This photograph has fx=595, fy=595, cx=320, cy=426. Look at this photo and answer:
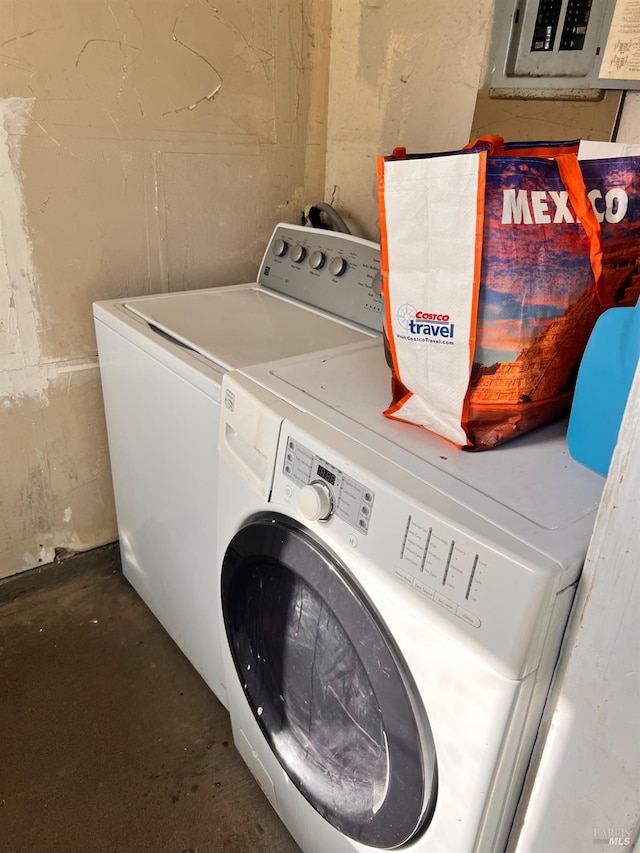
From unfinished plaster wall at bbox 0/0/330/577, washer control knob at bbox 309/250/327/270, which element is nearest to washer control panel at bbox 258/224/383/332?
washer control knob at bbox 309/250/327/270

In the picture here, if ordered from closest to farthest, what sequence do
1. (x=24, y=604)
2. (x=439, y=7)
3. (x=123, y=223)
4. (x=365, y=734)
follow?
(x=365, y=734) < (x=439, y=7) < (x=123, y=223) < (x=24, y=604)

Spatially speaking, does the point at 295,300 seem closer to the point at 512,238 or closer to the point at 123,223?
the point at 123,223

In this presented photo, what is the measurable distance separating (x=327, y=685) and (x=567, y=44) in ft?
3.95

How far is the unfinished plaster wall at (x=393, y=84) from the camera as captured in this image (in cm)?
133

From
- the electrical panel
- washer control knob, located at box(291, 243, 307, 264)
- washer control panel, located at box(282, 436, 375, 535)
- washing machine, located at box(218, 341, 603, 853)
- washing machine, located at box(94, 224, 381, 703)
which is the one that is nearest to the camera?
washing machine, located at box(218, 341, 603, 853)

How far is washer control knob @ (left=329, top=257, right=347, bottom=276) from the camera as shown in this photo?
1477mm

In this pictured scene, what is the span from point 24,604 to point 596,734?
1.57 meters

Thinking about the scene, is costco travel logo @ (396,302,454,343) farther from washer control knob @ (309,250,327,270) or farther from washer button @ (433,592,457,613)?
washer control knob @ (309,250,327,270)

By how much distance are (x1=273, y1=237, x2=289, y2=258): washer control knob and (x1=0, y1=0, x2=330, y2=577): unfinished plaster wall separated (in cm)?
11

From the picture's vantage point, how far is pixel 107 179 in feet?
4.69

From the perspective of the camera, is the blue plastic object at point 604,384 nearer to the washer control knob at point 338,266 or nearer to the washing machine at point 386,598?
the washing machine at point 386,598

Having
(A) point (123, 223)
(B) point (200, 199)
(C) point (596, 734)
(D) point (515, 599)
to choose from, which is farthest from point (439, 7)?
(C) point (596, 734)

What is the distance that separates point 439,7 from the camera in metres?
1.35

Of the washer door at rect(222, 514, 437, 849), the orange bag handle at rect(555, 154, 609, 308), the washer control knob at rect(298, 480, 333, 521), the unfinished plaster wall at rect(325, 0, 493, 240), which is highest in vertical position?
the unfinished plaster wall at rect(325, 0, 493, 240)
